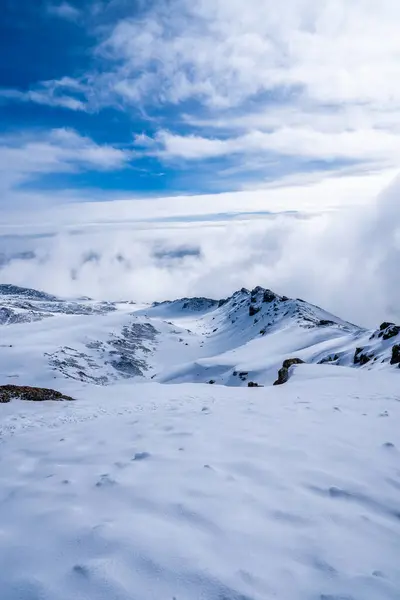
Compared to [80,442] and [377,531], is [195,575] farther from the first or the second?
[80,442]

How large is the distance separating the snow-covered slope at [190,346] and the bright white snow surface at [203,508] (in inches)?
1147

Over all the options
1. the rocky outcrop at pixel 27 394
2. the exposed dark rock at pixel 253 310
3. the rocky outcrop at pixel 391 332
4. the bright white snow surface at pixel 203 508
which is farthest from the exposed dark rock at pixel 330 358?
the exposed dark rock at pixel 253 310

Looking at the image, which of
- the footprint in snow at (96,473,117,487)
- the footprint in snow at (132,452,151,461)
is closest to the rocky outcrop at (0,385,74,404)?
the footprint in snow at (132,452,151,461)

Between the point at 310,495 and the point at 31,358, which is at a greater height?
the point at 310,495

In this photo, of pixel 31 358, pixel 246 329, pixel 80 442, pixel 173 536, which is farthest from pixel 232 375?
pixel 246 329

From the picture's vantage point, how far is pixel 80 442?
9.76 meters

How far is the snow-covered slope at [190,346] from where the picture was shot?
2549 inches

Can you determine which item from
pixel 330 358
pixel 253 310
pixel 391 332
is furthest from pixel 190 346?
pixel 391 332

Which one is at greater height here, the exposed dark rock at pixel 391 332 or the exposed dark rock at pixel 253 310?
the exposed dark rock at pixel 391 332

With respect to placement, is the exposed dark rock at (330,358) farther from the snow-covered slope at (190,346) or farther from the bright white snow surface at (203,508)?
the bright white snow surface at (203,508)

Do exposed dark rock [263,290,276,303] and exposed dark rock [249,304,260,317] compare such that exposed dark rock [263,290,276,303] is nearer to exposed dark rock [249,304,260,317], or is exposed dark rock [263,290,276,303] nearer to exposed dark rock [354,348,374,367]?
exposed dark rock [249,304,260,317]

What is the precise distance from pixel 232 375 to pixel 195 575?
6624 cm

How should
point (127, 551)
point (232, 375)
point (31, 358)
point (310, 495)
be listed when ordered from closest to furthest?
point (127, 551)
point (310, 495)
point (232, 375)
point (31, 358)

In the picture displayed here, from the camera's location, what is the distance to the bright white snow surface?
4.40 m
